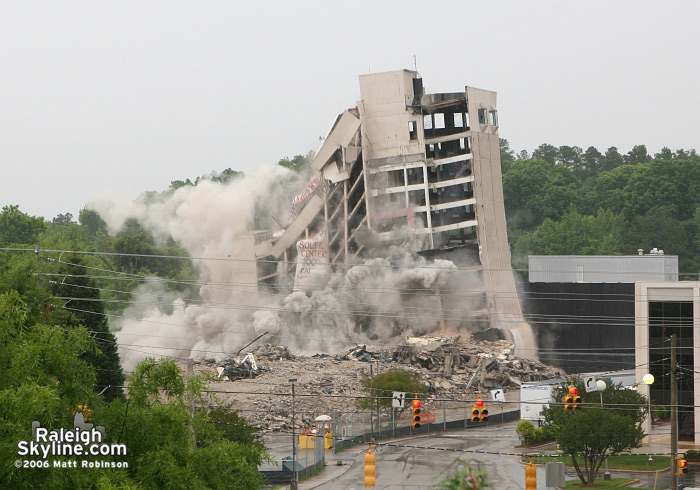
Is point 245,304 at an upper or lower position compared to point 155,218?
lower

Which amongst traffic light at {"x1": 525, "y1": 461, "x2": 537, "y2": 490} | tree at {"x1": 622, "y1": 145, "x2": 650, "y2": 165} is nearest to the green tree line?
tree at {"x1": 622, "y1": 145, "x2": 650, "y2": 165}

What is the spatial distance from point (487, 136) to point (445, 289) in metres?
12.4

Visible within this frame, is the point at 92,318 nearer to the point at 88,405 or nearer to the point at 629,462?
the point at 629,462

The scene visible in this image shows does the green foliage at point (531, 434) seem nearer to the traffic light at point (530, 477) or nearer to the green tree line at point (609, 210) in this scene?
the traffic light at point (530, 477)

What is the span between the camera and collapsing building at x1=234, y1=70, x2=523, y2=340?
78.8m

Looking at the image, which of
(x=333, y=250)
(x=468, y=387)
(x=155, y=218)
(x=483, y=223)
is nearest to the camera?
(x=468, y=387)

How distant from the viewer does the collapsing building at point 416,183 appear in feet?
258

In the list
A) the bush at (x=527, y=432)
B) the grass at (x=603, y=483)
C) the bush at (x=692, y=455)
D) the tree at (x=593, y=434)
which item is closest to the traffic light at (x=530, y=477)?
the tree at (x=593, y=434)

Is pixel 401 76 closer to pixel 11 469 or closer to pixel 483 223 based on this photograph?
pixel 483 223

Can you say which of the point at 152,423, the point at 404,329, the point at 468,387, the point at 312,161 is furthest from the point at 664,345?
the point at 152,423

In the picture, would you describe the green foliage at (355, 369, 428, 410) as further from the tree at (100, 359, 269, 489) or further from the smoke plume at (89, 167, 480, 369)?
the tree at (100, 359, 269, 489)

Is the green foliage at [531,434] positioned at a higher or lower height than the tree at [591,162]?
lower

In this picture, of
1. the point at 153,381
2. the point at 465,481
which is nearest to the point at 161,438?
the point at 153,381

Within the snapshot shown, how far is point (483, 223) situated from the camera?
7856 cm
